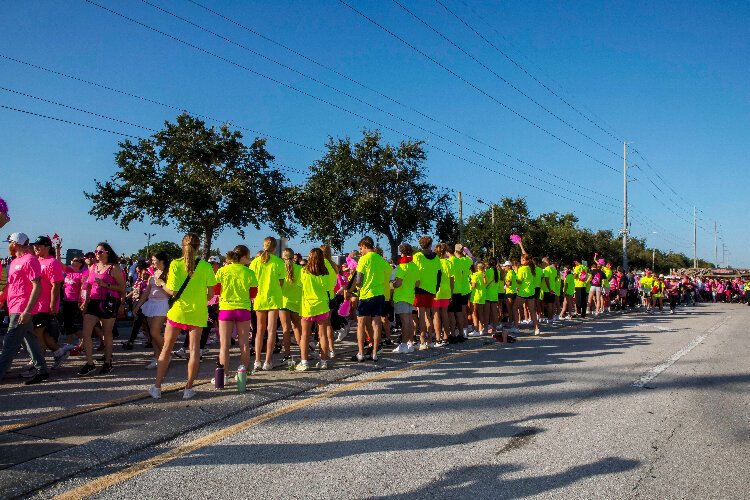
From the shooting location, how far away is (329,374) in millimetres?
7766

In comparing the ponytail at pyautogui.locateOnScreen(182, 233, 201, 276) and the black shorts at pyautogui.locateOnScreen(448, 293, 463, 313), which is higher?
the ponytail at pyautogui.locateOnScreen(182, 233, 201, 276)

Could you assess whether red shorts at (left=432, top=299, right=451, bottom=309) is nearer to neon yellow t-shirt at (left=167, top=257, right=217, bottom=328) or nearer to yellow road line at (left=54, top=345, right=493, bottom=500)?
yellow road line at (left=54, top=345, right=493, bottom=500)

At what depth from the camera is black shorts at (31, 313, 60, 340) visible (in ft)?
25.0

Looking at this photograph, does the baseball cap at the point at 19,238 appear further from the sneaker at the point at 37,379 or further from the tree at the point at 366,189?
the tree at the point at 366,189

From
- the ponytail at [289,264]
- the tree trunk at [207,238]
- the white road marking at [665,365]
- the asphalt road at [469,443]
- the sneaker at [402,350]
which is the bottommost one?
the asphalt road at [469,443]

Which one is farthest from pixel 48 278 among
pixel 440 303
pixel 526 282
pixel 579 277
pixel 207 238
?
pixel 207 238

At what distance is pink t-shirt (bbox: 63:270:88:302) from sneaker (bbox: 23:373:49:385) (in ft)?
9.33

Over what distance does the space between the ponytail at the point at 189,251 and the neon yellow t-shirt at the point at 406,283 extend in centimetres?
417

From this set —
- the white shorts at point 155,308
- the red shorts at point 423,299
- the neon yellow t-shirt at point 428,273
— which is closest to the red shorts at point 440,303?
the red shorts at point 423,299

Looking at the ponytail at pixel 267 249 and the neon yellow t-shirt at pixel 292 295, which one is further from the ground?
the ponytail at pixel 267 249

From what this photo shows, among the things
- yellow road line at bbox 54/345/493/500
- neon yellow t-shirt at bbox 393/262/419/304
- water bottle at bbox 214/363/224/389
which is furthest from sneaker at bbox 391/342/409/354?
water bottle at bbox 214/363/224/389

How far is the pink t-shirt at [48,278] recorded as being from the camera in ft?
24.6

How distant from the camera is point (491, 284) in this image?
13289mm

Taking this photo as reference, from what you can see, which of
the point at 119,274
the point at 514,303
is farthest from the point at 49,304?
the point at 514,303
